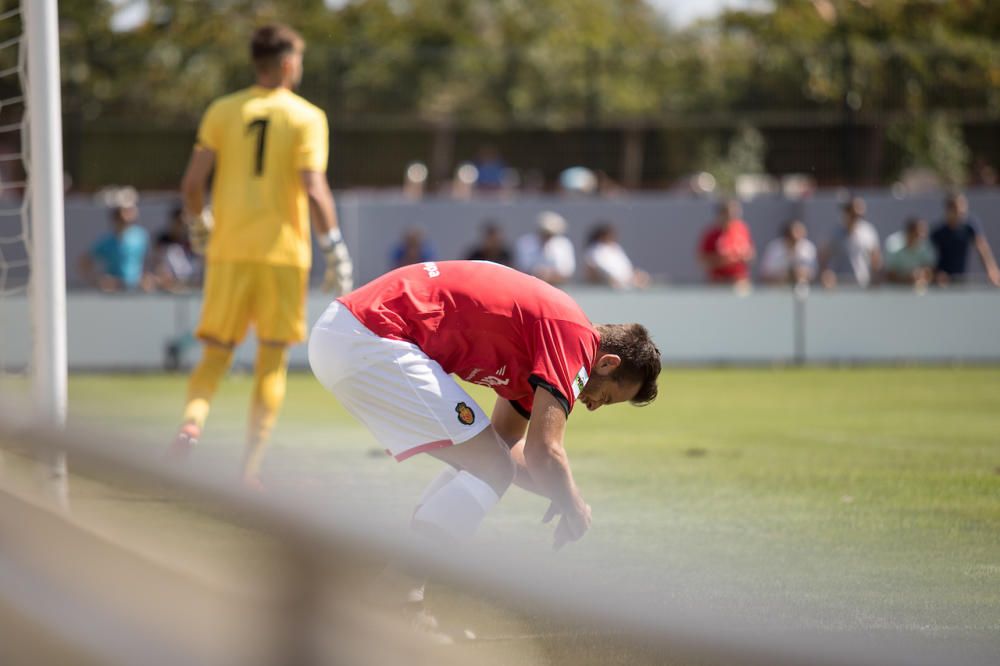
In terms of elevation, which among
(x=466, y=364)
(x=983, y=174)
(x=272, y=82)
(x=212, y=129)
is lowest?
(x=466, y=364)

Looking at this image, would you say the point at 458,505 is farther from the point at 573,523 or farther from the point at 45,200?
the point at 45,200

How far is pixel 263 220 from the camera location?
764 cm

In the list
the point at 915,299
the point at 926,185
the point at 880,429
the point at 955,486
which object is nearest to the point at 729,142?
the point at 926,185

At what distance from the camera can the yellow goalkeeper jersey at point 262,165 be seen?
7637 mm

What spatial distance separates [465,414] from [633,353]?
22.6 inches

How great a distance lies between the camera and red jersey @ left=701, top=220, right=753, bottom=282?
1955 centimetres

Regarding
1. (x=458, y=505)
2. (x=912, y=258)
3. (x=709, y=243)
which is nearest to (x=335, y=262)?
(x=458, y=505)

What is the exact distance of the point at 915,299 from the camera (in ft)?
58.8

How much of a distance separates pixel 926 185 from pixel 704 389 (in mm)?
13396

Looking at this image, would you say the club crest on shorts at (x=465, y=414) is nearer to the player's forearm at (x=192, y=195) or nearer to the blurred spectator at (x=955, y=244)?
the player's forearm at (x=192, y=195)

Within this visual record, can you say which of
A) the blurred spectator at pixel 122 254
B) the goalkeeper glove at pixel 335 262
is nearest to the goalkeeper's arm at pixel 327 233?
the goalkeeper glove at pixel 335 262

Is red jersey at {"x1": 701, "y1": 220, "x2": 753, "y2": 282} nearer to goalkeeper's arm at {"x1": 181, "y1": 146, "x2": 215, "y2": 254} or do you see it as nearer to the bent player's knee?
goalkeeper's arm at {"x1": 181, "y1": 146, "x2": 215, "y2": 254}

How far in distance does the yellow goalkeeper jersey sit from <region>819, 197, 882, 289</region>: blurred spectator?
1323cm

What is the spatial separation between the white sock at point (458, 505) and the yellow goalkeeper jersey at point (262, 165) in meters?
3.42
